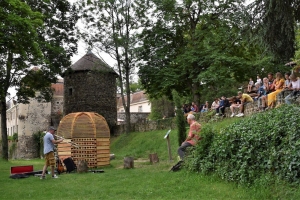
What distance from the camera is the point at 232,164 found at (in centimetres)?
834

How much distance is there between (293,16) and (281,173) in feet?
25.9

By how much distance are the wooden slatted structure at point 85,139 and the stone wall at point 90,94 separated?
20435 mm

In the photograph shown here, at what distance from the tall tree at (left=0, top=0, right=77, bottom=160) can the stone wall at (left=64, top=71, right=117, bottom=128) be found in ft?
27.9

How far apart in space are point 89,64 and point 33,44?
66.4 feet

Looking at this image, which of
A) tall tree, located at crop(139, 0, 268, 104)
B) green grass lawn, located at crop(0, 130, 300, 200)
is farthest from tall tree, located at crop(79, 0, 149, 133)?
green grass lawn, located at crop(0, 130, 300, 200)

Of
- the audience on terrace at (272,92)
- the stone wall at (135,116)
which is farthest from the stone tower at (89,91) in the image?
the audience on terrace at (272,92)

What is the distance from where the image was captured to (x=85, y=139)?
16094mm

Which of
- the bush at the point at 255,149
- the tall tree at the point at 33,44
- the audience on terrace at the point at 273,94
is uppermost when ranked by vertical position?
the tall tree at the point at 33,44

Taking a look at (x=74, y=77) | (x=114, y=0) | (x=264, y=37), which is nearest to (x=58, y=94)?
(x=74, y=77)

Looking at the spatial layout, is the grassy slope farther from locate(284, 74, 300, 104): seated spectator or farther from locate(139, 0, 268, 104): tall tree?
locate(139, 0, 268, 104): tall tree

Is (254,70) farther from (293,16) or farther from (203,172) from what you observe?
(203,172)

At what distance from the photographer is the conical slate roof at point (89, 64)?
34812mm

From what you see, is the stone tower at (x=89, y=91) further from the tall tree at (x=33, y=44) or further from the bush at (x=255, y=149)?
the bush at (x=255, y=149)

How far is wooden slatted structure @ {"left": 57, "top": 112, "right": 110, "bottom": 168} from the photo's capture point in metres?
15.8
